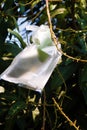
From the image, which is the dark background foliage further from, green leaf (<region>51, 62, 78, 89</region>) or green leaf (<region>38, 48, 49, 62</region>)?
green leaf (<region>38, 48, 49, 62</region>)

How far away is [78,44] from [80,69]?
0.28 ft

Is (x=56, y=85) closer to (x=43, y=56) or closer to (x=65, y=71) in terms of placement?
(x=65, y=71)

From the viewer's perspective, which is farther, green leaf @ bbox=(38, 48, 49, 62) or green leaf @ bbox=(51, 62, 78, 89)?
green leaf @ bbox=(51, 62, 78, 89)

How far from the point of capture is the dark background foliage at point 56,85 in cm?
140

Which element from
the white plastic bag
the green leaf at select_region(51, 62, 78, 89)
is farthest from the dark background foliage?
Answer: the white plastic bag

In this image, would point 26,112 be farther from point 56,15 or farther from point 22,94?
point 56,15

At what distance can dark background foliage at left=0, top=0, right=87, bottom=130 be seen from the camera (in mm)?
1396

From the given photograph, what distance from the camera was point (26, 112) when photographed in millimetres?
1492

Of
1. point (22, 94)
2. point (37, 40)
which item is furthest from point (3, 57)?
point (37, 40)

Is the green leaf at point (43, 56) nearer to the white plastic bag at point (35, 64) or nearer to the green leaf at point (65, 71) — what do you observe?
the white plastic bag at point (35, 64)

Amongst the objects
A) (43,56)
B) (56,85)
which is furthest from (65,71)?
(43,56)

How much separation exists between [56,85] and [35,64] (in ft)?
1.44

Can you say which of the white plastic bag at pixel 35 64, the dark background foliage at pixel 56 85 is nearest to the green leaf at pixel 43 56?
the white plastic bag at pixel 35 64

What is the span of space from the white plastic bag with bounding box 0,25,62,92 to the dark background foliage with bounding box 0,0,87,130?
0.39 metres
